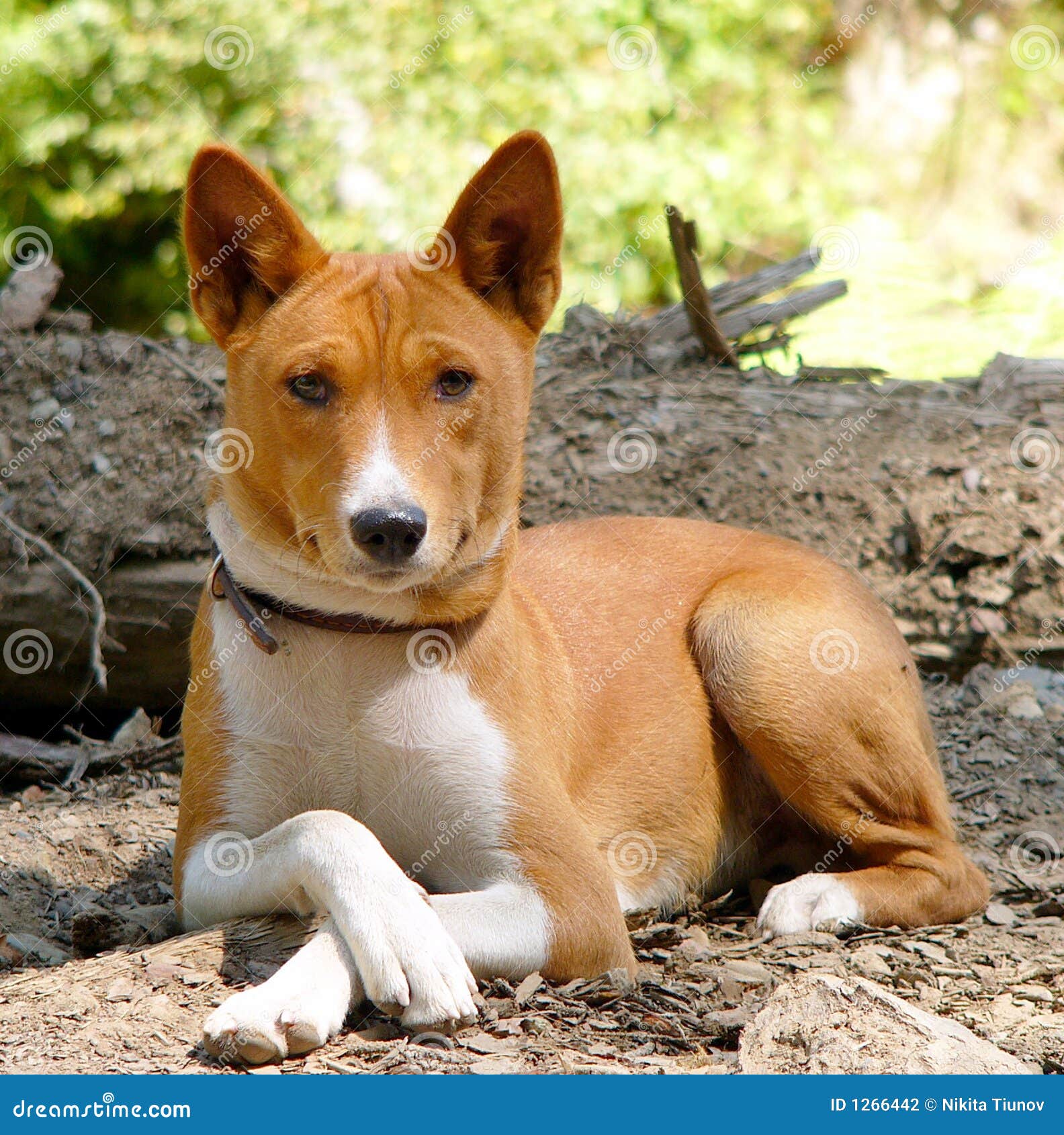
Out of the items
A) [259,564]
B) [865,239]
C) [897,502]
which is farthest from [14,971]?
[865,239]

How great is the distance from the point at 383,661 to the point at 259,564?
1.40 ft

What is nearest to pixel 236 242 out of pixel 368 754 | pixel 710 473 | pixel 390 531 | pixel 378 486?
pixel 378 486

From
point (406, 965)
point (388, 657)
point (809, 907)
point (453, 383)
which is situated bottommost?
point (809, 907)

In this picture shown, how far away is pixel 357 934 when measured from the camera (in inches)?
123

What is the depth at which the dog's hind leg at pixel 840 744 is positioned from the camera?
14.5ft

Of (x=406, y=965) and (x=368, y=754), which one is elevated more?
(x=368, y=754)

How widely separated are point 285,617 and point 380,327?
825 mm

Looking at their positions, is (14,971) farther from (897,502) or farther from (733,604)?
(897,502)

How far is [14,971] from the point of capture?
391 cm

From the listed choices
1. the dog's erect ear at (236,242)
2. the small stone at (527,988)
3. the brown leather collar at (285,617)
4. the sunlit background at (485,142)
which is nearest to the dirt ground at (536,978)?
the small stone at (527,988)

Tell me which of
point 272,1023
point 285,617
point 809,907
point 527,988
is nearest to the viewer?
point 272,1023

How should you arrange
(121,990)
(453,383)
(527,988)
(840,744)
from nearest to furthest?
(121,990)
(527,988)
(453,383)
(840,744)

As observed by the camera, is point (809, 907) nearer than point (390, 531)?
No

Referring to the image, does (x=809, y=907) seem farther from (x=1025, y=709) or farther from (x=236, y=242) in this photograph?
(x=236, y=242)
